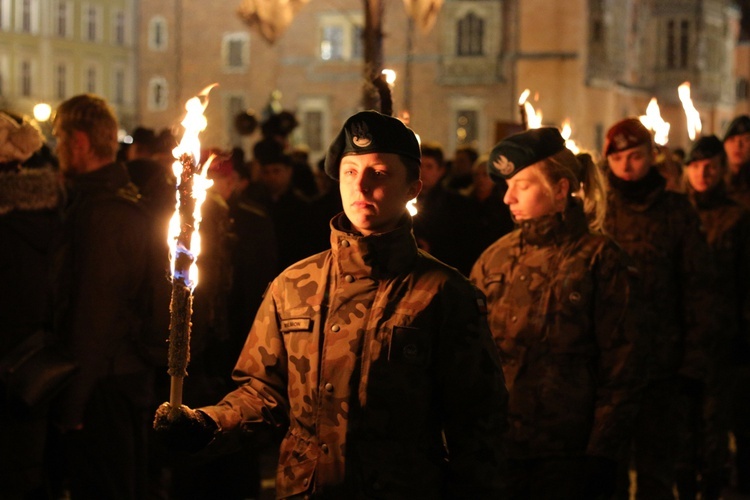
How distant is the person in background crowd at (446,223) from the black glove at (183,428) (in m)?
5.13

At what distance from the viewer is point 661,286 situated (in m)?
6.73

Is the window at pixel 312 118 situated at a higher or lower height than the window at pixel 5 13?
lower

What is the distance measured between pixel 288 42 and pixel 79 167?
4758cm

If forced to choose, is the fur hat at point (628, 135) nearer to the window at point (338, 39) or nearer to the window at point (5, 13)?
the window at point (338, 39)

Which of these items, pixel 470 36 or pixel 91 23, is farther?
pixel 91 23

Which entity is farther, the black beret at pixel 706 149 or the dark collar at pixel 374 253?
the black beret at pixel 706 149

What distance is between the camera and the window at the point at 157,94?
58625mm

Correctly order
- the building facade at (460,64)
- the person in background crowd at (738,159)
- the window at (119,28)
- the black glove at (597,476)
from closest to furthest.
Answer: the black glove at (597,476), the person in background crowd at (738,159), the building facade at (460,64), the window at (119,28)

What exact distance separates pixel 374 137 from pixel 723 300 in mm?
4764

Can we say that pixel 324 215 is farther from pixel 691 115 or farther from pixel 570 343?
pixel 570 343

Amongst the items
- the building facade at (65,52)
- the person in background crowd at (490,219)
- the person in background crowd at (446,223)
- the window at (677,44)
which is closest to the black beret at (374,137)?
the person in background crowd at (446,223)

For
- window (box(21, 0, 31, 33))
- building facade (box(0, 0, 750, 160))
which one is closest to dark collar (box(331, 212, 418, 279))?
building facade (box(0, 0, 750, 160))

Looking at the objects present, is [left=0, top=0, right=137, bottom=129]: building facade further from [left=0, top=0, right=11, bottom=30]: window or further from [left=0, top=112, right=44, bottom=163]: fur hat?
[left=0, top=112, right=44, bottom=163]: fur hat

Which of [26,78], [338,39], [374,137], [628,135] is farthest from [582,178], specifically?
[26,78]
